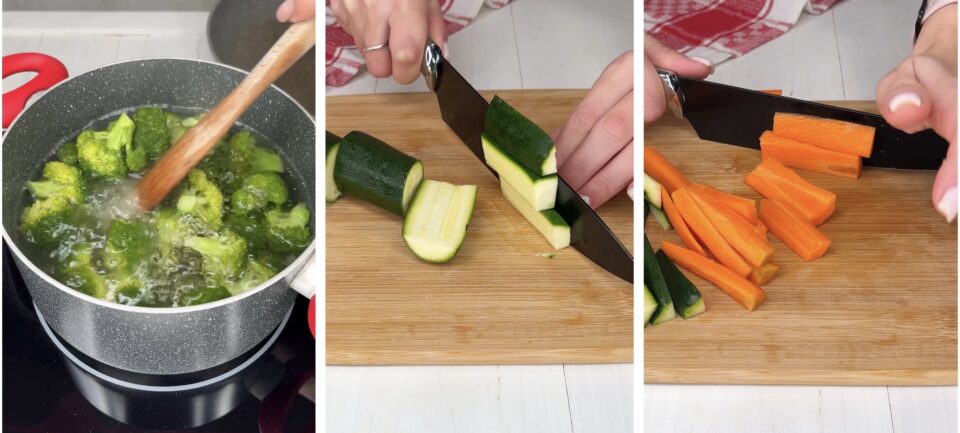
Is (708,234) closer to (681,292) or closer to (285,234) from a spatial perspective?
(681,292)

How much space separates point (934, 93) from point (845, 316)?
0.31 metres

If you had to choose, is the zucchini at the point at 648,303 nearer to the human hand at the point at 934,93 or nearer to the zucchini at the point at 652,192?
the zucchini at the point at 652,192

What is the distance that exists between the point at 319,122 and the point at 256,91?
0.15 metres

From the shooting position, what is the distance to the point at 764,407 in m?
1.31

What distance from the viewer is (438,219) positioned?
4.53ft

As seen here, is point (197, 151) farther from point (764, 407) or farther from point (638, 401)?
point (764, 407)

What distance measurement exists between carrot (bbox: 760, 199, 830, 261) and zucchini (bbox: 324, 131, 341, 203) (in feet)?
1.96

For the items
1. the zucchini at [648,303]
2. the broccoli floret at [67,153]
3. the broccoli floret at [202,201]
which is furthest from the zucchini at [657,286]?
the broccoli floret at [67,153]

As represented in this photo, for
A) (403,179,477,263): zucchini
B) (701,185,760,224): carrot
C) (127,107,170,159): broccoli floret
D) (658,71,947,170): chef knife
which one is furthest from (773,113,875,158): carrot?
(127,107,170,159): broccoli floret

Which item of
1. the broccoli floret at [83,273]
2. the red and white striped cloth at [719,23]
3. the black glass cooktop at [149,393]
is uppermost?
the red and white striped cloth at [719,23]

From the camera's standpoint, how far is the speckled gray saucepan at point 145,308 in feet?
3.80

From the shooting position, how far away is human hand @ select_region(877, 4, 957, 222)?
1229 millimetres

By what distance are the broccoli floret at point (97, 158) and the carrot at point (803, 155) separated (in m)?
0.90

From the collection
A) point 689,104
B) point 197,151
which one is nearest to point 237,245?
point 197,151
